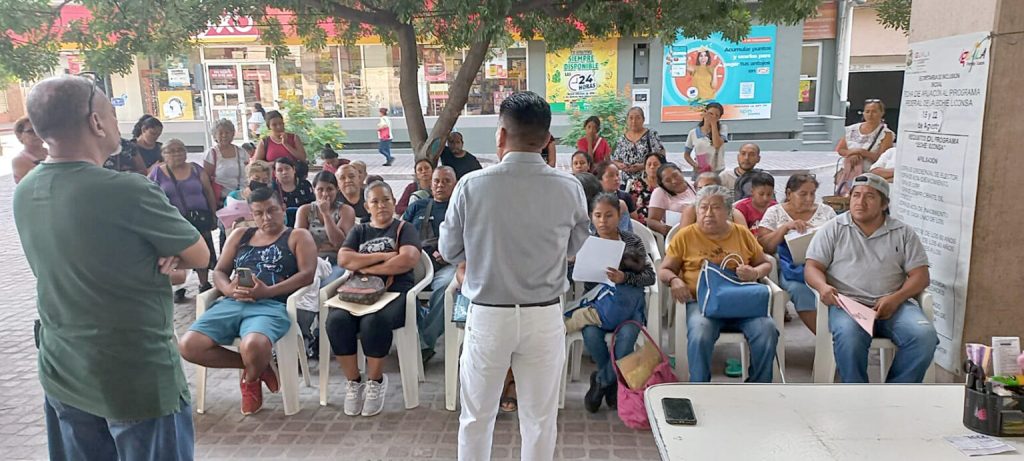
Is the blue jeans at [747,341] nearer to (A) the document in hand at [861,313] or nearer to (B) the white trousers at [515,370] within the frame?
(A) the document in hand at [861,313]

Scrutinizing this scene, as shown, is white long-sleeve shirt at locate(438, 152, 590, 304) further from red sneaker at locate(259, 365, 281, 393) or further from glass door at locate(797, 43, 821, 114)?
glass door at locate(797, 43, 821, 114)

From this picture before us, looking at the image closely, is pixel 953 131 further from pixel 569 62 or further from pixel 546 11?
pixel 569 62

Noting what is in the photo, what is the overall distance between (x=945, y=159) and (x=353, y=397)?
3799 millimetres

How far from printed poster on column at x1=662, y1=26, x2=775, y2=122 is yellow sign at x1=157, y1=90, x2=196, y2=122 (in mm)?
12744

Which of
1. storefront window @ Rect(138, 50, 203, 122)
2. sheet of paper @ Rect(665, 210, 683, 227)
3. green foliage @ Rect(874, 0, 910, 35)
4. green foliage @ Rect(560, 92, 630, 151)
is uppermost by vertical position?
green foliage @ Rect(874, 0, 910, 35)

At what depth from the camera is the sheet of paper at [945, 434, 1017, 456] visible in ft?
6.89

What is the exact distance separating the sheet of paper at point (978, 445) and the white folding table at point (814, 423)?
24 mm

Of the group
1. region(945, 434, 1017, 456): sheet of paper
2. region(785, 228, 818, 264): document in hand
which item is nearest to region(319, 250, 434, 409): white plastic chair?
region(785, 228, 818, 264): document in hand

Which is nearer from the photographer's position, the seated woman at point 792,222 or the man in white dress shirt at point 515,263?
the man in white dress shirt at point 515,263

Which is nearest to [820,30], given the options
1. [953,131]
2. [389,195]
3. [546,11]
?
[546,11]

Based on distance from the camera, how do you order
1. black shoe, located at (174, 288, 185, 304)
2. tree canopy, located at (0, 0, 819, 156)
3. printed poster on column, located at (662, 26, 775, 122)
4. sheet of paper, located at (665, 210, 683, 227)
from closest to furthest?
sheet of paper, located at (665, 210, 683, 227) → tree canopy, located at (0, 0, 819, 156) → black shoe, located at (174, 288, 185, 304) → printed poster on column, located at (662, 26, 775, 122)

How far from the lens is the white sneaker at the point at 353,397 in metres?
4.03

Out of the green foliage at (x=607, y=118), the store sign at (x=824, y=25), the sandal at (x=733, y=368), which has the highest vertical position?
the store sign at (x=824, y=25)

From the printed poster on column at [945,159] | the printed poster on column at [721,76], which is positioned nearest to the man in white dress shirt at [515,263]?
the printed poster on column at [945,159]
